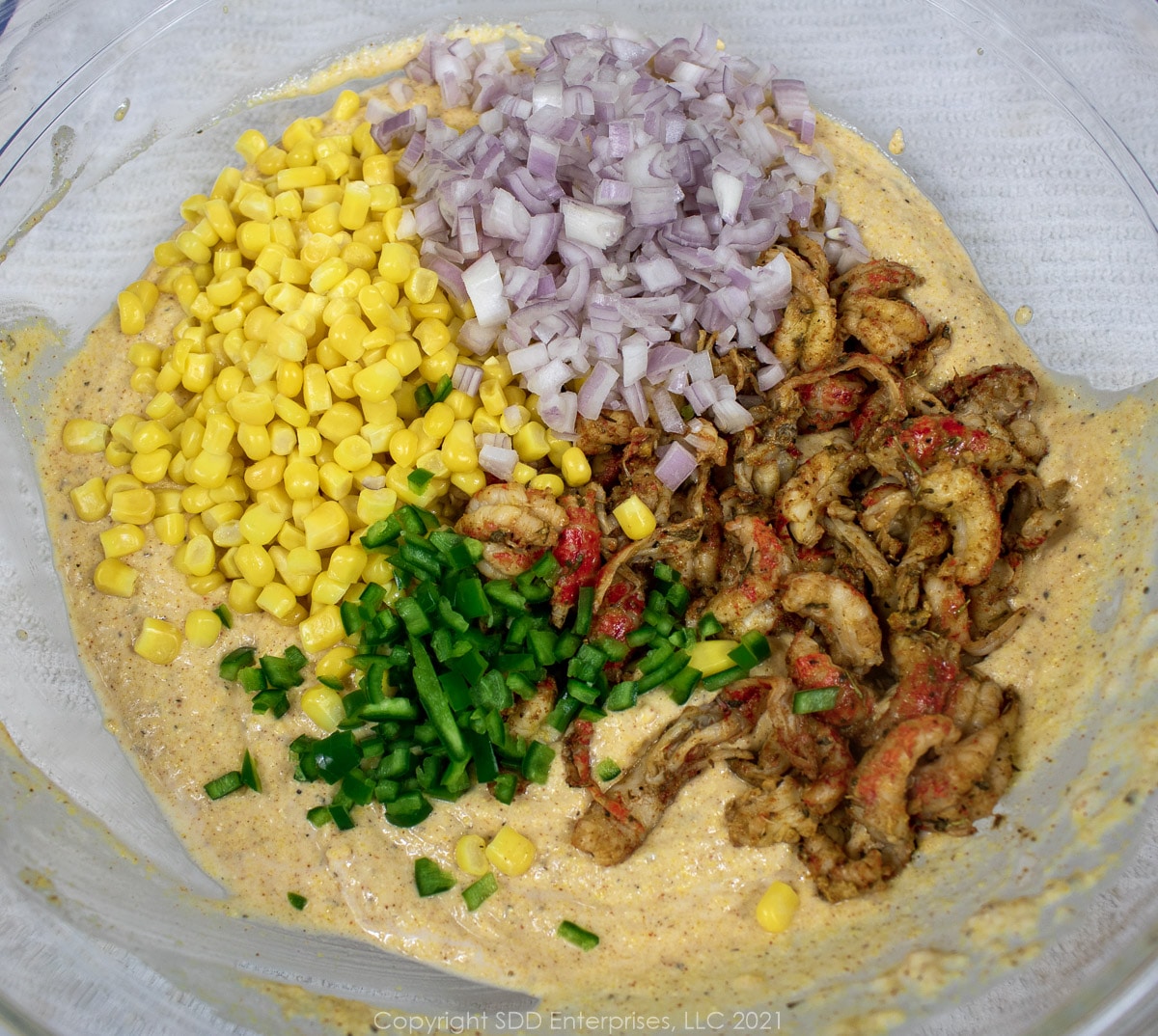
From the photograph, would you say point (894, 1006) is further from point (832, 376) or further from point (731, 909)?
point (832, 376)

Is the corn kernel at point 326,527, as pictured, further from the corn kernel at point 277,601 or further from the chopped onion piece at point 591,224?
the chopped onion piece at point 591,224

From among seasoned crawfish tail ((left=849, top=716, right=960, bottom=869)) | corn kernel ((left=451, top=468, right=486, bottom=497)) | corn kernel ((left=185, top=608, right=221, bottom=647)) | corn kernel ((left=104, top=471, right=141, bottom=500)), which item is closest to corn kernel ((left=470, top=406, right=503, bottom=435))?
corn kernel ((left=451, top=468, right=486, bottom=497))

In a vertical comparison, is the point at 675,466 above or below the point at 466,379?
below

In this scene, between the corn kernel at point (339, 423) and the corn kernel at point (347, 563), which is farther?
the corn kernel at point (339, 423)

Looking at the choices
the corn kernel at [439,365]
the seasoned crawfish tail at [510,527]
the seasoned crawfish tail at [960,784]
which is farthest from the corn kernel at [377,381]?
the seasoned crawfish tail at [960,784]

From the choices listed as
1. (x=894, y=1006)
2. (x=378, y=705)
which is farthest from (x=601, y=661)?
(x=894, y=1006)

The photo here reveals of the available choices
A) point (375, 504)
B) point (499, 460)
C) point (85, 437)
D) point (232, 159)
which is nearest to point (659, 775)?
point (499, 460)

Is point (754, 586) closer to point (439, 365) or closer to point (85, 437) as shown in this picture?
point (439, 365)
